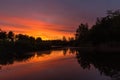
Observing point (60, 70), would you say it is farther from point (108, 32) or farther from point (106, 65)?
point (108, 32)

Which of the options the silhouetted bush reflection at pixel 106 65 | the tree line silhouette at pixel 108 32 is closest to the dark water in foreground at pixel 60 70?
the silhouetted bush reflection at pixel 106 65

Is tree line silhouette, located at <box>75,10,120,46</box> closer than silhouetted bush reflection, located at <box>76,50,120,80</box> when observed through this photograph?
No

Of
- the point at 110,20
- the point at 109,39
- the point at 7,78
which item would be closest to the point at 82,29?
the point at 110,20

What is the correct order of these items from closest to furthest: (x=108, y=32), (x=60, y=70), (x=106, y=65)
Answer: (x=60, y=70)
(x=106, y=65)
(x=108, y=32)

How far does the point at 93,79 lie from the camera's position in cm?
2084

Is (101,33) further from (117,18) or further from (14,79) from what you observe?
(14,79)

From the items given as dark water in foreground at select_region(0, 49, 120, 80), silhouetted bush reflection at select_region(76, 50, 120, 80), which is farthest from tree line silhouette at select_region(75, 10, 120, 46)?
dark water in foreground at select_region(0, 49, 120, 80)

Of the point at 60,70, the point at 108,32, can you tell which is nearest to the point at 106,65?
the point at 60,70

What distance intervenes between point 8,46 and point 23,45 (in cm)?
697

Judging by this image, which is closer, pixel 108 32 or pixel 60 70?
pixel 60 70

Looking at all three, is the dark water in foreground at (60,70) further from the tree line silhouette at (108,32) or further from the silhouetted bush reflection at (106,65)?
the tree line silhouette at (108,32)

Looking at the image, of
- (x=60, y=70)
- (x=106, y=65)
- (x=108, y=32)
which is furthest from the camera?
(x=108, y=32)

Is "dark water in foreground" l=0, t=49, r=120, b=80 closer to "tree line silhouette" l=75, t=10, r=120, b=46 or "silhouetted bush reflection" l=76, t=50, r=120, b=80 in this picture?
"silhouetted bush reflection" l=76, t=50, r=120, b=80

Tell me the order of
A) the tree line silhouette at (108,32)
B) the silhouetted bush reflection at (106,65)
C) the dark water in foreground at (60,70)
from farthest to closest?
the tree line silhouette at (108,32), the silhouetted bush reflection at (106,65), the dark water in foreground at (60,70)
